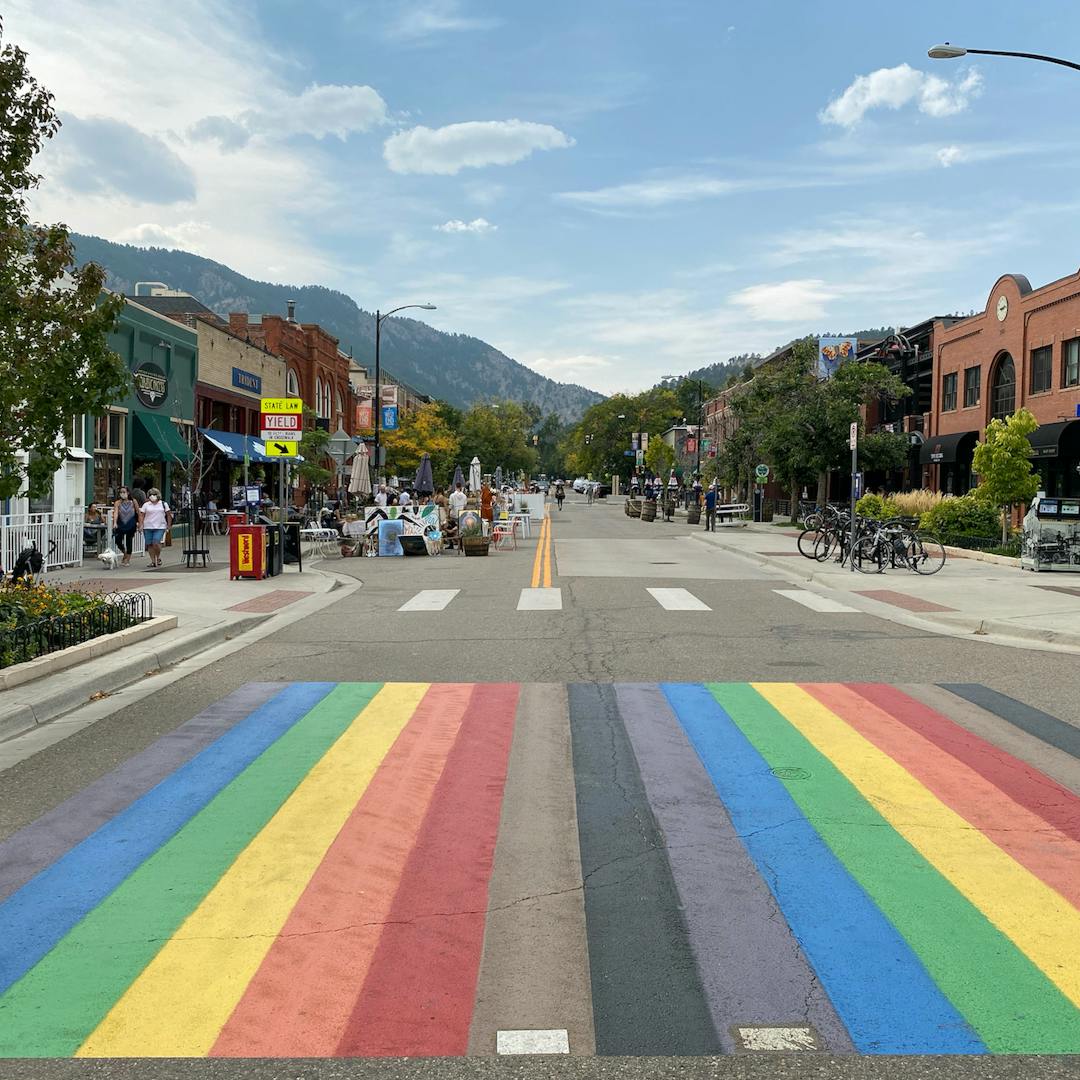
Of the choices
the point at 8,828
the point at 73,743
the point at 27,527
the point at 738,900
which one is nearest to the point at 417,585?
the point at 27,527

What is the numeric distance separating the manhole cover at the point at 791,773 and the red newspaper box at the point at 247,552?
568 inches

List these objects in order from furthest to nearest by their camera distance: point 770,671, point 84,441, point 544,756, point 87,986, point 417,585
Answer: point 84,441 < point 417,585 < point 770,671 < point 544,756 < point 87,986

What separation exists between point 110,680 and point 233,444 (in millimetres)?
31777

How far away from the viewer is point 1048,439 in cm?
3391

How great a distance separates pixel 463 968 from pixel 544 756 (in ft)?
10.7

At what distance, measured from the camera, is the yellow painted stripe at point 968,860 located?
4.55 metres

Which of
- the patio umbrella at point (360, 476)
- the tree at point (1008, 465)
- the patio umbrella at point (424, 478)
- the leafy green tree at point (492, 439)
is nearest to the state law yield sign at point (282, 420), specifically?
the tree at point (1008, 465)

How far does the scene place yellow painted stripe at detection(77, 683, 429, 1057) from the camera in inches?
152

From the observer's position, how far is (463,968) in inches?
171

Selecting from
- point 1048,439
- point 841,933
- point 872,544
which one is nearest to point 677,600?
point 872,544

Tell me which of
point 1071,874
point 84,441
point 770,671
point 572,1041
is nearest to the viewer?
point 572,1041

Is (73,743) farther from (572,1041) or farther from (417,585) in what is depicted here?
(417,585)

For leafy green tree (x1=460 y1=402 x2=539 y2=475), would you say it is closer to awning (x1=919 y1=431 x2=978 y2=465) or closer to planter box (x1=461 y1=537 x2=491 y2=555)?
awning (x1=919 y1=431 x2=978 y2=465)

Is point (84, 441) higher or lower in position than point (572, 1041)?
higher
